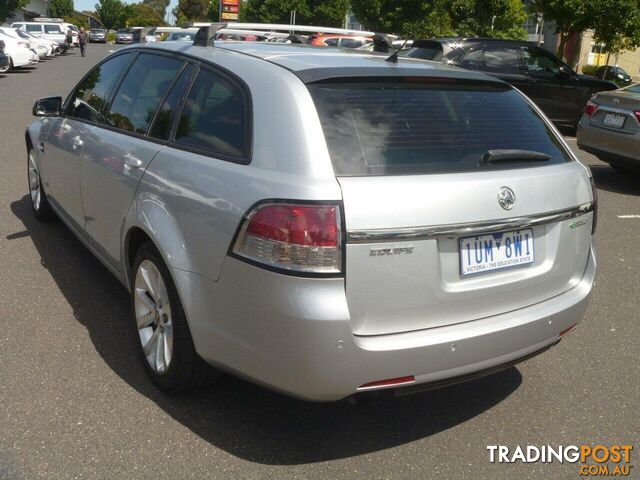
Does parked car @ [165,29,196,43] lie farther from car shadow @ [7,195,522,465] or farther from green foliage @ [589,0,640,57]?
green foliage @ [589,0,640,57]

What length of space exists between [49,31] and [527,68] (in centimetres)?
3769

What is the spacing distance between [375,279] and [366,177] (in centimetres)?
39

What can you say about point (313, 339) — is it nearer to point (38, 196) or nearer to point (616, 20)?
point (38, 196)

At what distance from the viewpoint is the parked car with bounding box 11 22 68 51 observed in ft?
136

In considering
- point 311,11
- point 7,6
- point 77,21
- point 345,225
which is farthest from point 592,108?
point 77,21

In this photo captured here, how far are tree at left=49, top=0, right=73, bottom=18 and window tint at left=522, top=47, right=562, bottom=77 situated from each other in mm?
102200

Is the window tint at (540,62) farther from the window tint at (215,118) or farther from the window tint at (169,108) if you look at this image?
the window tint at (215,118)

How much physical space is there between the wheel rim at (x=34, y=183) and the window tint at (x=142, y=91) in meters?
2.00

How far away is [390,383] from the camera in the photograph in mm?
2660

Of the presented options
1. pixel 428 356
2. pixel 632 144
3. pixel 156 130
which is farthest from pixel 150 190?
pixel 632 144

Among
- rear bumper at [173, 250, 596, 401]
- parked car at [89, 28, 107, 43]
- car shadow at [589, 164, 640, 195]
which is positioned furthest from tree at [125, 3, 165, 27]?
rear bumper at [173, 250, 596, 401]

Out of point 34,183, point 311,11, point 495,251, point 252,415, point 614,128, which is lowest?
point 252,415

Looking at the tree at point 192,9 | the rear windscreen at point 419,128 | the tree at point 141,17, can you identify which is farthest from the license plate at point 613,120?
the tree at point 192,9

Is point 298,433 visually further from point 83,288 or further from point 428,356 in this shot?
point 83,288
